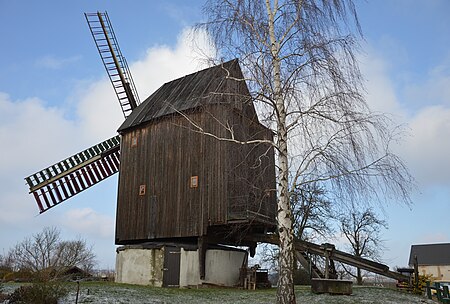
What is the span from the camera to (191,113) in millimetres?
21109

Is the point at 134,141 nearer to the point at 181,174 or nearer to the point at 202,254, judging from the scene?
the point at 181,174

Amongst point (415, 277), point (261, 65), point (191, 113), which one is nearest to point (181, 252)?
point (191, 113)

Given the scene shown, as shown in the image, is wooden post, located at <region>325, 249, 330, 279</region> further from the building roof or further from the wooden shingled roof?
the building roof

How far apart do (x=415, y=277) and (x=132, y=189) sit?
1507 cm

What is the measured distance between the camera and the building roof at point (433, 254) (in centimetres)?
5734

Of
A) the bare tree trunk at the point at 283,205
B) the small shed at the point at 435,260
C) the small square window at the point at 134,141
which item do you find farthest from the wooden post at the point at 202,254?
the small shed at the point at 435,260

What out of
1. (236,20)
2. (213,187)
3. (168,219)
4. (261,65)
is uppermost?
(236,20)

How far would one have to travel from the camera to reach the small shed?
5638cm

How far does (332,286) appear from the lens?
15.4 m

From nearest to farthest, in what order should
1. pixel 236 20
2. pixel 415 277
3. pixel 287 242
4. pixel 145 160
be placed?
pixel 287 242
pixel 236 20
pixel 415 277
pixel 145 160

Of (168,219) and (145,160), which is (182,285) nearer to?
(168,219)

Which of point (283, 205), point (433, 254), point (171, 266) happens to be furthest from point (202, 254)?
point (433, 254)

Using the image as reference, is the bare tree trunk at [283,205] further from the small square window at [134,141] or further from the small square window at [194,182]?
the small square window at [134,141]

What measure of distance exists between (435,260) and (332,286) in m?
50.8
